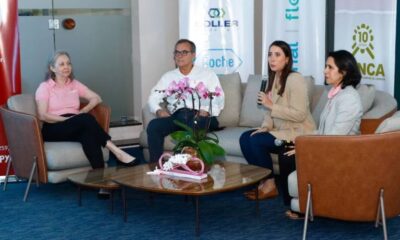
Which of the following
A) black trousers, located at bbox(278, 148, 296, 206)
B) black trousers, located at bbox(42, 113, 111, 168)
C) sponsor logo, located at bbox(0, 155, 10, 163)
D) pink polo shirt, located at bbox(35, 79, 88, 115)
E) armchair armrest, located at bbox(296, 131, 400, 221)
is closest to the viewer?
armchair armrest, located at bbox(296, 131, 400, 221)

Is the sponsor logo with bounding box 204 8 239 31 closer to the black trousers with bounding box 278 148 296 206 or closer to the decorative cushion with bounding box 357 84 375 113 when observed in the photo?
the decorative cushion with bounding box 357 84 375 113

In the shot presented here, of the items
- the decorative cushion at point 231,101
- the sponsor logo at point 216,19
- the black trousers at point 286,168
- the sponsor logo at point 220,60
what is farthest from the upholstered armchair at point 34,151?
the sponsor logo at point 216,19

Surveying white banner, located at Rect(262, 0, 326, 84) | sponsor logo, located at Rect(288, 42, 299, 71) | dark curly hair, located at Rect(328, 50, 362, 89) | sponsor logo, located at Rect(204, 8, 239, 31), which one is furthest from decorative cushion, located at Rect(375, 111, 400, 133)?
sponsor logo, located at Rect(204, 8, 239, 31)

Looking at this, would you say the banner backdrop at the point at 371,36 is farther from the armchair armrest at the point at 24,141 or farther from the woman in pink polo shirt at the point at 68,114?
the armchair armrest at the point at 24,141

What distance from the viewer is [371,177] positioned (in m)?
4.57

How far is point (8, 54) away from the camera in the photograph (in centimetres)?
664

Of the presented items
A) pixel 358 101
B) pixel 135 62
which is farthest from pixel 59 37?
pixel 358 101

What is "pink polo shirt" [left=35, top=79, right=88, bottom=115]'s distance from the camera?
6.57 m

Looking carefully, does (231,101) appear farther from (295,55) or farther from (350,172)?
(350,172)

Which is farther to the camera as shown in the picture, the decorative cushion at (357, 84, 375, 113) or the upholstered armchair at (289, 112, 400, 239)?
the decorative cushion at (357, 84, 375, 113)

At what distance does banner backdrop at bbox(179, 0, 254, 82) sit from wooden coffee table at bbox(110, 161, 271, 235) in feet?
7.85

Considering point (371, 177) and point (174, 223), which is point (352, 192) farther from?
point (174, 223)

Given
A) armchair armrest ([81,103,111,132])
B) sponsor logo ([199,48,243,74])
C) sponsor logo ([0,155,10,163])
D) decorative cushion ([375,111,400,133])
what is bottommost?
sponsor logo ([0,155,10,163])

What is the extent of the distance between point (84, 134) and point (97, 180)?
0.94 m
